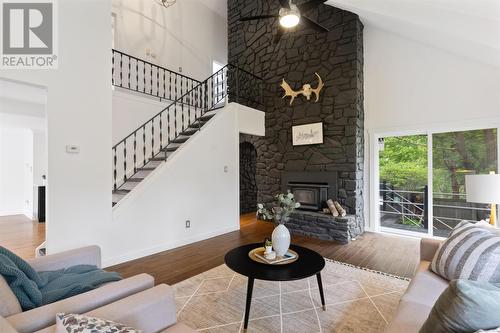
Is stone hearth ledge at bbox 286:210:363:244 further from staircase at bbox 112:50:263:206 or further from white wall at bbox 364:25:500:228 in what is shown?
staircase at bbox 112:50:263:206

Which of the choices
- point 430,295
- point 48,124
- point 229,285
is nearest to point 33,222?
point 48,124

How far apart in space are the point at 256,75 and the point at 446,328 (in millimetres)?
6507

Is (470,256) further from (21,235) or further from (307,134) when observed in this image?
(21,235)

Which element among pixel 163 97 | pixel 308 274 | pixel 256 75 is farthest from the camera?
pixel 256 75

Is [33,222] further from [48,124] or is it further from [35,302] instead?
[35,302]

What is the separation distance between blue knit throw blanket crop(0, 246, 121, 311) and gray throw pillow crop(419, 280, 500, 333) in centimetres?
190

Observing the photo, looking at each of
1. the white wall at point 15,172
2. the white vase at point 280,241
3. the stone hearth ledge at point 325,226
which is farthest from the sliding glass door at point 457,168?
the white wall at point 15,172

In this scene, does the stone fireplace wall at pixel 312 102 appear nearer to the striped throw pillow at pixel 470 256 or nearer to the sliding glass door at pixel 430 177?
the sliding glass door at pixel 430 177

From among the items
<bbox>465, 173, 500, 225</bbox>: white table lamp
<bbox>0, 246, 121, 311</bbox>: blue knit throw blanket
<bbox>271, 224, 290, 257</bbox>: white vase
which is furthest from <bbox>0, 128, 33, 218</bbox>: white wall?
<bbox>465, 173, 500, 225</bbox>: white table lamp

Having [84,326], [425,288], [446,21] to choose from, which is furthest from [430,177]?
[84,326]


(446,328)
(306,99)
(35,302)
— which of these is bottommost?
(35,302)

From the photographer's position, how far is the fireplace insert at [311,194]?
5.27 metres

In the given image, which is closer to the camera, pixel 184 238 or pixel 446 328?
pixel 446 328

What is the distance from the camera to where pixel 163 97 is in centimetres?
619
